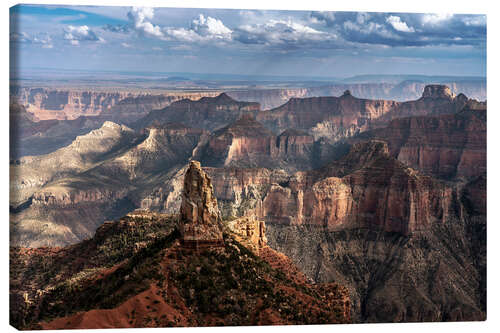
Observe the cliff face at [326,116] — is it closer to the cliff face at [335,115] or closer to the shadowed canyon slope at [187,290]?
the cliff face at [335,115]

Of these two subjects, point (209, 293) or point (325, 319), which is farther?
point (325, 319)

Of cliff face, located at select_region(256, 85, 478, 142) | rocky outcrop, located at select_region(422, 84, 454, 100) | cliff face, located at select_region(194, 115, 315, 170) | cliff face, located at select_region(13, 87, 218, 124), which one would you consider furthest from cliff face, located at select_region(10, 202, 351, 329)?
cliff face, located at select_region(256, 85, 478, 142)

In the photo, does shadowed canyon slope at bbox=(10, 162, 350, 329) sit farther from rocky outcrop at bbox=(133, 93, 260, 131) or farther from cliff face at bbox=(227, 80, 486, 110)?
rocky outcrop at bbox=(133, 93, 260, 131)

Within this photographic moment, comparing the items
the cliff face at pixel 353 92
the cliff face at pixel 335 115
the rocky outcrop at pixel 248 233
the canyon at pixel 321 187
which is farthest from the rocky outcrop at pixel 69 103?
the rocky outcrop at pixel 248 233

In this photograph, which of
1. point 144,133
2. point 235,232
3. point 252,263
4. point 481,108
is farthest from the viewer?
point 144,133

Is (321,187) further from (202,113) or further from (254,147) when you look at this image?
(202,113)

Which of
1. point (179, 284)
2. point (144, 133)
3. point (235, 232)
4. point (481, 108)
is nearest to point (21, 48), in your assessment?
point (235, 232)

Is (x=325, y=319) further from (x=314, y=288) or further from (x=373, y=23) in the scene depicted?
(x=373, y=23)

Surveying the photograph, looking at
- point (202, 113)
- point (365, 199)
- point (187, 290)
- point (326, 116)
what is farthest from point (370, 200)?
point (326, 116)
